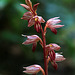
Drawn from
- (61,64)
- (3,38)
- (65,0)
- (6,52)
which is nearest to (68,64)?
(61,64)

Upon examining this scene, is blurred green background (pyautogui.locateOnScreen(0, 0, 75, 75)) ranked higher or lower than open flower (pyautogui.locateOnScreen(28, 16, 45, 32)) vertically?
lower

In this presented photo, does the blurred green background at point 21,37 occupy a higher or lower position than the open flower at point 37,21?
lower

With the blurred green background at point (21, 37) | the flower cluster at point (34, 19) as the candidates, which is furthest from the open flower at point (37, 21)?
the blurred green background at point (21, 37)

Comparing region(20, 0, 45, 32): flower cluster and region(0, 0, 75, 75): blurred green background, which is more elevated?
region(20, 0, 45, 32): flower cluster

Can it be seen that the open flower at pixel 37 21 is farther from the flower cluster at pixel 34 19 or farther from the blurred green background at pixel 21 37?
the blurred green background at pixel 21 37

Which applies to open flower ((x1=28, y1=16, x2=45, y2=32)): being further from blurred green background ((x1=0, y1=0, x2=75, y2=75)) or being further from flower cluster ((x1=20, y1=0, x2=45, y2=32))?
blurred green background ((x1=0, y1=0, x2=75, y2=75))

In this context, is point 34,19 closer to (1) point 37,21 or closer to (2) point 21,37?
(1) point 37,21

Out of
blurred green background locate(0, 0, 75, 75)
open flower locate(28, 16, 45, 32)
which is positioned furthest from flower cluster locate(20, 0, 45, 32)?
blurred green background locate(0, 0, 75, 75)

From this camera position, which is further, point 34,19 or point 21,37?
point 21,37

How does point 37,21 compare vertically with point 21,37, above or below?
above

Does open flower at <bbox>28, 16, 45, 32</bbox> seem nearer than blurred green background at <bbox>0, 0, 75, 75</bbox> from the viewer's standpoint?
Yes

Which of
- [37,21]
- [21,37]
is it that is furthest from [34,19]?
[21,37]

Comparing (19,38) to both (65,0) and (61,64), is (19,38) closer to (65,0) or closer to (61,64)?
(65,0)
